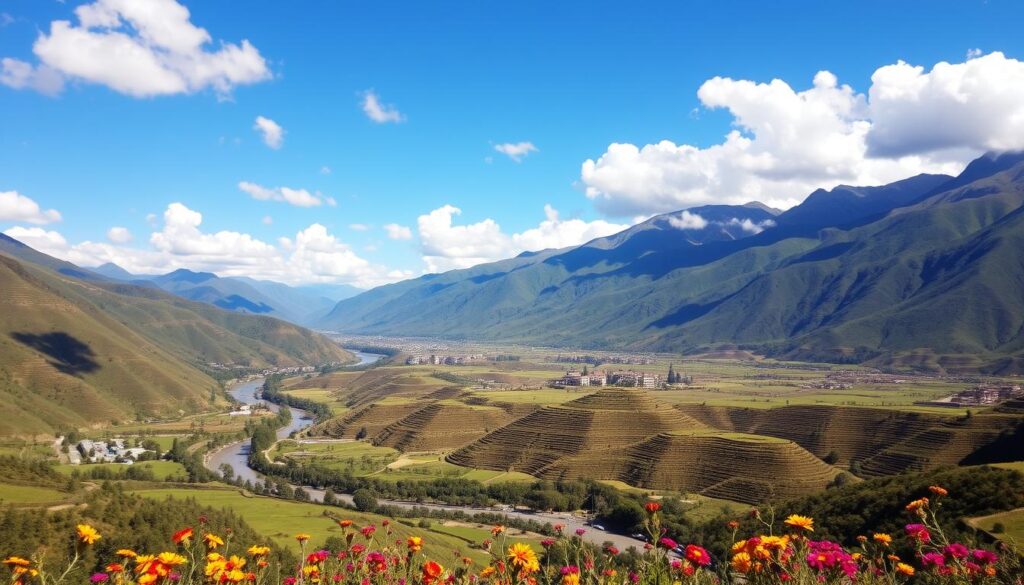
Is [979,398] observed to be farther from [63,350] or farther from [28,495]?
[63,350]

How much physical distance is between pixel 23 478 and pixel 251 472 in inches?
2163

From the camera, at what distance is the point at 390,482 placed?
105812mm

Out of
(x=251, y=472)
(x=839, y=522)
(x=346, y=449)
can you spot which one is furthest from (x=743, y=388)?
(x=839, y=522)

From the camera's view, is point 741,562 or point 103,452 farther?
point 103,452

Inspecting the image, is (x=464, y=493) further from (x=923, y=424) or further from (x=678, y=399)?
(x=678, y=399)

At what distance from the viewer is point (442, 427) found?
141 m

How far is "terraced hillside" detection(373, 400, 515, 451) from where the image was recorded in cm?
13700

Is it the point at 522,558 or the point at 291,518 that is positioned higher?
the point at 522,558

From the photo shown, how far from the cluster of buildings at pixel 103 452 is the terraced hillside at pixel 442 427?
148 ft

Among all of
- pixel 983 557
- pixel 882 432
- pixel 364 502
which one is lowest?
pixel 364 502

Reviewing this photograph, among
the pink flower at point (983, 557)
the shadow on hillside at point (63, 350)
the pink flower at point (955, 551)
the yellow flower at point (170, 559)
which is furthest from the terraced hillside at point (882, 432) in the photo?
the shadow on hillside at point (63, 350)

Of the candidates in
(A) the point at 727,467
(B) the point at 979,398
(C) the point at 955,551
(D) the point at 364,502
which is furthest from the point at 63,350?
(B) the point at 979,398

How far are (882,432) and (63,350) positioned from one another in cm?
19276

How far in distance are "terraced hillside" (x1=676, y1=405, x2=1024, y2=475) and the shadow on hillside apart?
158126 mm
